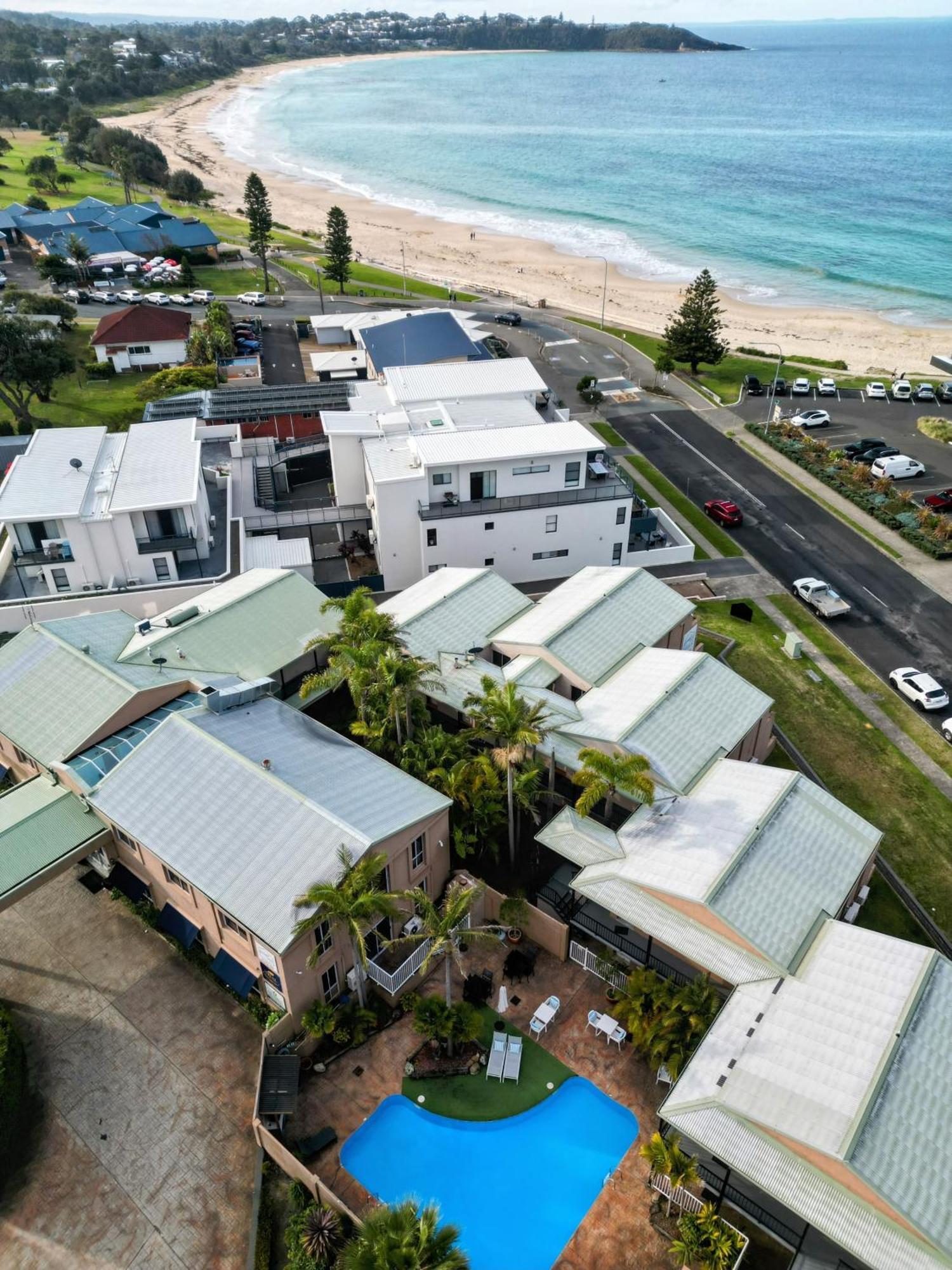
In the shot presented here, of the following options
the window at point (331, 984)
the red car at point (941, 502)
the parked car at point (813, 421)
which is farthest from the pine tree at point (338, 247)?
the window at point (331, 984)

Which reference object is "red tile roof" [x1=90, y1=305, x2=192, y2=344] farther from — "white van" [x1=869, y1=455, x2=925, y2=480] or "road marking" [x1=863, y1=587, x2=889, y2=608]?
"road marking" [x1=863, y1=587, x2=889, y2=608]

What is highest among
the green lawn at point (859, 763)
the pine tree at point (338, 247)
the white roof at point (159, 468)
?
the pine tree at point (338, 247)

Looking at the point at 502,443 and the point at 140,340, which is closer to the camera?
the point at 502,443

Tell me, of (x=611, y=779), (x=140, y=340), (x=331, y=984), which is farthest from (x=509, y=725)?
(x=140, y=340)

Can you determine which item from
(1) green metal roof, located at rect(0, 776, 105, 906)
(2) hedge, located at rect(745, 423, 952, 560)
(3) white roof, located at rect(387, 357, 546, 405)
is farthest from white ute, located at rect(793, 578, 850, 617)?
(1) green metal roof, located at rect(0, 776, 105, 906)

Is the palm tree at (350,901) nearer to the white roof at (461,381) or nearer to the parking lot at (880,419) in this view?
the white roof at (461,381)

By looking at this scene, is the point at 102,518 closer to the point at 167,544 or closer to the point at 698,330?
the point at 167,544

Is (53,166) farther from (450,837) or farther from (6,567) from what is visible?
(450,837)
